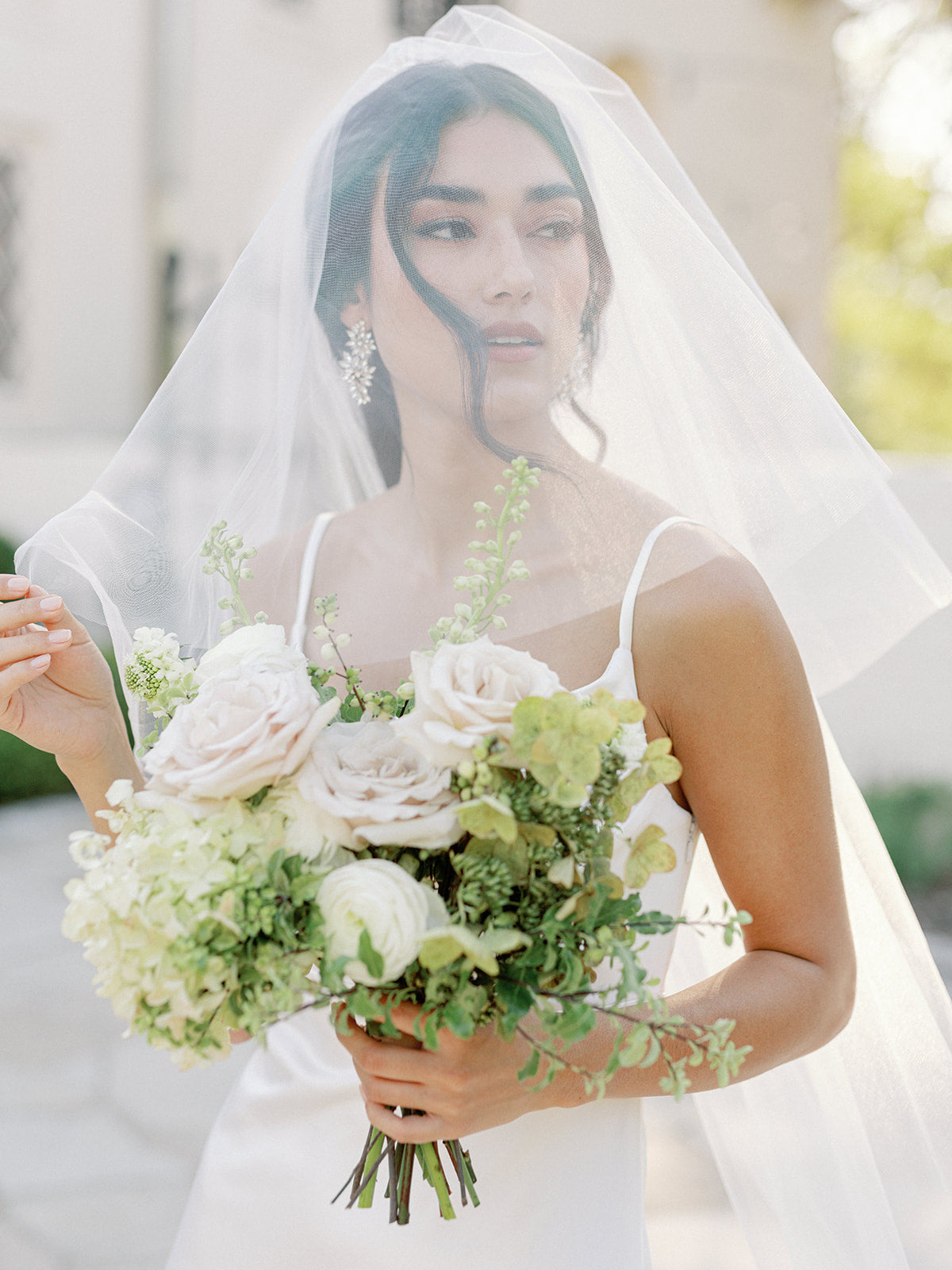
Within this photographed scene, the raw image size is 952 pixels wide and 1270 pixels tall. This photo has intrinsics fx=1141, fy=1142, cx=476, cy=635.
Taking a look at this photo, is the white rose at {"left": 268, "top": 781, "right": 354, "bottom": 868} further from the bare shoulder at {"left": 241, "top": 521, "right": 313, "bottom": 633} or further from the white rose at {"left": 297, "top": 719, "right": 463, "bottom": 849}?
the bare shoulder at {"left": 241, "top": 521, "right": 313, "bottom": 633}

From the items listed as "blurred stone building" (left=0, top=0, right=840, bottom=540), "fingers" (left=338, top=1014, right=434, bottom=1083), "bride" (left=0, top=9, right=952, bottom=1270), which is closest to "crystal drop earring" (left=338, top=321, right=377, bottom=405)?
"bride" (left=0, top=9, right=952, bottom=1270)

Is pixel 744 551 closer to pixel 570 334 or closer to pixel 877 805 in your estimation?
pixel 570 334

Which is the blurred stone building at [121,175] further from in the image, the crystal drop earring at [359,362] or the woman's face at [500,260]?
the woman's face at [500,260]

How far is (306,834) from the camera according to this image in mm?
1064

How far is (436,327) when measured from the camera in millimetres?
1473

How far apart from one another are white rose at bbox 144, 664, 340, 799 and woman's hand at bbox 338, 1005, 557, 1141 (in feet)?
0.98

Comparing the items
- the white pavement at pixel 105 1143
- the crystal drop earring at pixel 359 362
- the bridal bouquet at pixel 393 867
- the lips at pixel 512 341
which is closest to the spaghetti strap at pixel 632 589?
the lips at pixel 512 341

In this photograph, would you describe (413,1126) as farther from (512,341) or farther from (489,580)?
(512,341)

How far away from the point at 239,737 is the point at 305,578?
0.87 metres

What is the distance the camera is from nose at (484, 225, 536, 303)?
142cm

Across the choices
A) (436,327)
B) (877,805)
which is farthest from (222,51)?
(436,327)

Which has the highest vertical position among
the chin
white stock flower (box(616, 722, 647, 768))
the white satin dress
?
the chin

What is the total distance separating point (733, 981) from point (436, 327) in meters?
0.92

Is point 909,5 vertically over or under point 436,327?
over
